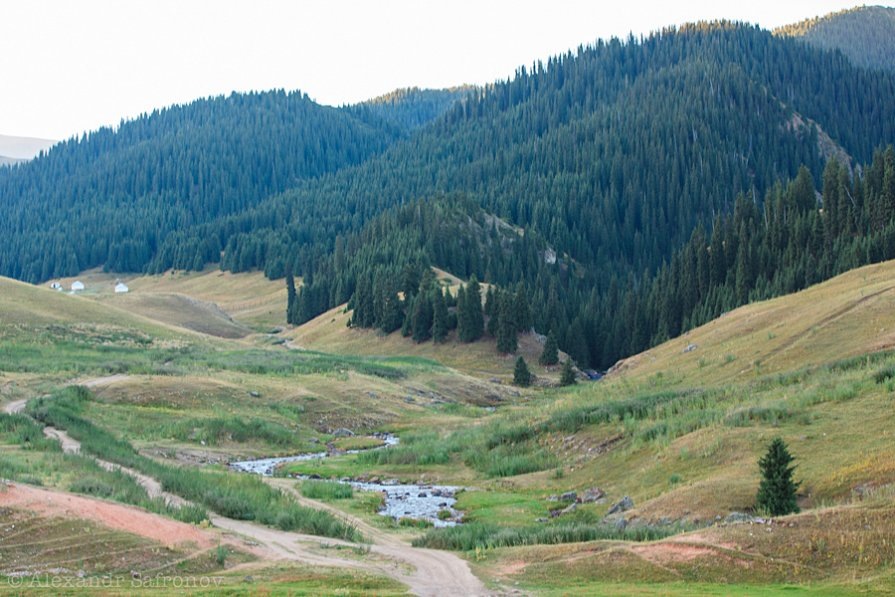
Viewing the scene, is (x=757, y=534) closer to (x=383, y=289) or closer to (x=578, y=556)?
(x=578, y=556)

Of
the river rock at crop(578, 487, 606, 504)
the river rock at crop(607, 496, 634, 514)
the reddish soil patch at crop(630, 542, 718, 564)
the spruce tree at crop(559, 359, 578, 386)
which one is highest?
the reddish soil patch at crop(630, 542, 718, 564)

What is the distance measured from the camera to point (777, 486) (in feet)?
121

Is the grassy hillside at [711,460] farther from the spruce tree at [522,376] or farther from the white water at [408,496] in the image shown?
the spruce tree at [522,376]

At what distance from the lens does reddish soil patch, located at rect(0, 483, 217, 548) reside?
34875 mm

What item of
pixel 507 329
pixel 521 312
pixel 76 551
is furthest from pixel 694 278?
pixel 76 551

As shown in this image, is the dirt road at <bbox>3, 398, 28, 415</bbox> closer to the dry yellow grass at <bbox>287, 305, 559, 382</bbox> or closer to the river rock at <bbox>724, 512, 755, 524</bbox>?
the river rock at <bbox>724, 512, 755, 524</bbox>

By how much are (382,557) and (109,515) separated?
32.9 ft

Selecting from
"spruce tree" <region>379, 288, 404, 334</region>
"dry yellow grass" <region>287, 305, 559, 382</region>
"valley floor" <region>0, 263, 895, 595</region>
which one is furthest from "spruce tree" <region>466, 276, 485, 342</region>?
"valley floor" <region>0, 263, 895, 595</region>

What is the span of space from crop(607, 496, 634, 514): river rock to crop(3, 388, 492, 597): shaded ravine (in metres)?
10.3

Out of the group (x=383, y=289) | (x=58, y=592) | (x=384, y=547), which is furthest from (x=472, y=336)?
(x=58, y=592)

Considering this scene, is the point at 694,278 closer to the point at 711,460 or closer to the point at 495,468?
the point at 495,468

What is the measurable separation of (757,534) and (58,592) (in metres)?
20.4

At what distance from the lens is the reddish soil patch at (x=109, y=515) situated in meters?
34.9

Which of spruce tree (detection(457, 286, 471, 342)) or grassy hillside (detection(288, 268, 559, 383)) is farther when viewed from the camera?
spruce tree (detection(457, 286, 471, 342))
